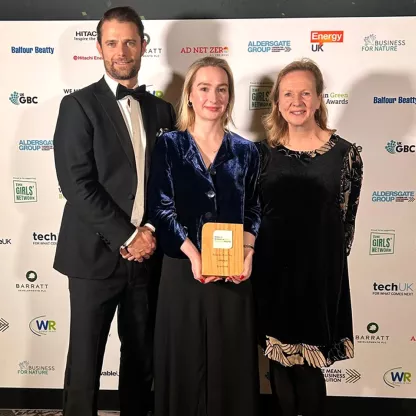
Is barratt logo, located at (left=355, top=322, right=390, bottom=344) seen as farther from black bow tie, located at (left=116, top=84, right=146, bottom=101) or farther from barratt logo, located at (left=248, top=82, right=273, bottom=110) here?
black bow tie, located at (left=116, top=84, right=146, bottom=101)

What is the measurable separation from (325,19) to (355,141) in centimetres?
58

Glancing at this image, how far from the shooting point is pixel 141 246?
1.91 meters

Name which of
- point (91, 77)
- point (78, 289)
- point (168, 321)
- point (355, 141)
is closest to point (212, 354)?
point (168, 321)

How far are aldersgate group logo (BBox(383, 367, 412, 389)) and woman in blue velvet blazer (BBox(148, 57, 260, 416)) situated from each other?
901 mm

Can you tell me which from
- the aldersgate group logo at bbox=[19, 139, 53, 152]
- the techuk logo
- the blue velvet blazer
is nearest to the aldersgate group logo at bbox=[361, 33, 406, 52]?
the techuk logo

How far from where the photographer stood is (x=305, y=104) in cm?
190

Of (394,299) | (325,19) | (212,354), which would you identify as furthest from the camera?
(394,299)

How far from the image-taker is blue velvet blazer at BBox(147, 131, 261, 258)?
1.81m

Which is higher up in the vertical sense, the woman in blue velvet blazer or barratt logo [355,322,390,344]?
the woman in blue velvet blazer

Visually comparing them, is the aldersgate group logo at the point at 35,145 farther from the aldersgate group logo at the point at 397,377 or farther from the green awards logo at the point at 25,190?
the aldersgate group logo at the point at 397,377

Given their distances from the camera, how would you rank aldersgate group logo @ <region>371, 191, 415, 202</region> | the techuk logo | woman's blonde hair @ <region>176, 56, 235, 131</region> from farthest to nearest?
aldersgate group logo @ <region>371, 191, 415, 202</region> → the techuk logo → woman's blonde hair @ <region>176, 56, 235, 131</region>

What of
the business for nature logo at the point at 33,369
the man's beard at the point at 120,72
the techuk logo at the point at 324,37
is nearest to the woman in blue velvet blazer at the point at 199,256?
the man's beard at the point at 120,72

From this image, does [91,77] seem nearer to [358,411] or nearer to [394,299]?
[394,299]

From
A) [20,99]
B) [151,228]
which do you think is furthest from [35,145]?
[151,228]
